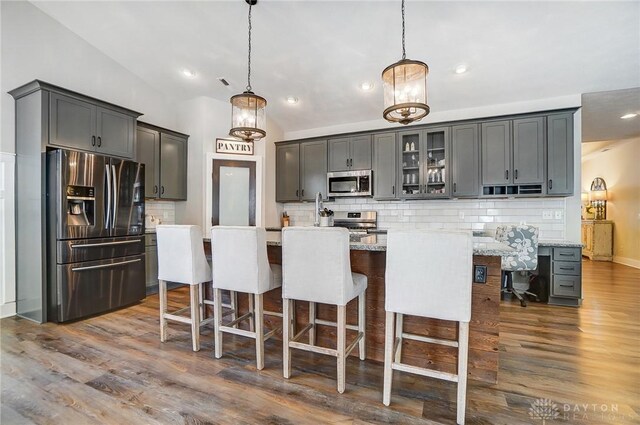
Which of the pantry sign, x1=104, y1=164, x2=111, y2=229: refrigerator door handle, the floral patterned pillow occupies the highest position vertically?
the pantry sign

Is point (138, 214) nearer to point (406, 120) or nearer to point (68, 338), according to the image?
point (68, 338)

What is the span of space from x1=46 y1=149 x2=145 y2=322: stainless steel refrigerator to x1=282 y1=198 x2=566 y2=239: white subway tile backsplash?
1481 mm

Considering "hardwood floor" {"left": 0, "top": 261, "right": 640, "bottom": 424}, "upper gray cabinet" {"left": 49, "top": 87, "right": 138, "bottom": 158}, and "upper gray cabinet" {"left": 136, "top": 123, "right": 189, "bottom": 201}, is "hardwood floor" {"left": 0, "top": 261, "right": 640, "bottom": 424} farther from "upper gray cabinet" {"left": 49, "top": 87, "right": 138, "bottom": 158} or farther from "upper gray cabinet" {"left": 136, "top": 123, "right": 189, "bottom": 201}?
"upper gray cabinet" {"left": 136, "top": 123, "right": 189, "bottom": 201}

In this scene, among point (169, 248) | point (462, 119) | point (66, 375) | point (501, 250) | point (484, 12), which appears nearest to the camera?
point (501, 250)

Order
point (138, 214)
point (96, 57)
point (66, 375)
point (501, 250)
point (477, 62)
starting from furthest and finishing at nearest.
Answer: point (96, 57) < point (138, 214) < point (477, 62) < point (66, 375) < point (501, 250)

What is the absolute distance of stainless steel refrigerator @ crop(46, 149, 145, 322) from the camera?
9.90 ft

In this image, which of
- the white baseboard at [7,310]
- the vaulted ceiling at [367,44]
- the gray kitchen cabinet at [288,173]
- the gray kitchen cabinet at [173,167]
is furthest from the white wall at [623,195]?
the white baseboard at [7,310]

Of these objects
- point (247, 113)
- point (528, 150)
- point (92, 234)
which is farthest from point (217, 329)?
point (528, 150)

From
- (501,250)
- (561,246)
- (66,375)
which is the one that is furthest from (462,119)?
(66,375)

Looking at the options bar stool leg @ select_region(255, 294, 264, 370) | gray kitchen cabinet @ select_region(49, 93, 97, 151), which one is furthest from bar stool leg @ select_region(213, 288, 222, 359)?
gray kitchen cabinet @ select_region(49, 93, 97, 151)

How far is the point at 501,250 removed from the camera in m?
1.73

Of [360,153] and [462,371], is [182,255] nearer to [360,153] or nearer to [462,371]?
[462,371]

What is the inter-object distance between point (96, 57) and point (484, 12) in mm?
4775

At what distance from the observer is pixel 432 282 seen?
5.40 feet
